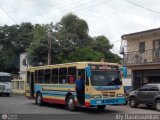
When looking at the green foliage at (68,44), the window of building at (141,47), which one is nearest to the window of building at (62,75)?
the window of building at (141,47)

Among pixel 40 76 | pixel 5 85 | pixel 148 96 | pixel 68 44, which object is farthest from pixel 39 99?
pixel 68 44

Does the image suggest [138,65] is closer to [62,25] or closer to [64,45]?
[64,45]

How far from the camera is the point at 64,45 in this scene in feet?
163

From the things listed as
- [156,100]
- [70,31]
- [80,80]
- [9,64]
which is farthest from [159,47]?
[9,64]

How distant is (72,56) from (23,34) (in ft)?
76.3

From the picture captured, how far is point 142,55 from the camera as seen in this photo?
32188mm

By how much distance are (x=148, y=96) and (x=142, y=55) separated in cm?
986

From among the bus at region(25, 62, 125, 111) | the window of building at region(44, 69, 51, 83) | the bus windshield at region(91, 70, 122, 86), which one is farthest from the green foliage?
the bus windshield at region(91, 70, 122, 86)

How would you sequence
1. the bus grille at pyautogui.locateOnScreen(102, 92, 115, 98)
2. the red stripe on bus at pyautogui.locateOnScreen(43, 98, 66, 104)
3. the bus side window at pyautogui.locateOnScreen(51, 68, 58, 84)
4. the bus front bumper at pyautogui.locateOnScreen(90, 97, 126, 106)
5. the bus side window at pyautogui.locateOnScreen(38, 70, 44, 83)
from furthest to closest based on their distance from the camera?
the bus side window at pyautogui.locateOnScreen(38, 70, 44, 83), the bus side window at pyautogui.locateOnScreen(51, 68, 58, 84), the red stripe on bus at pyautogui.locateOnScreen(43, 98, 66, 104), the bus grille at pyautogui.locateOnScreen(102, 92, 115, 98), the bus front bumper at pyautogui.locateOnScreen(90, 97, 126, 106)

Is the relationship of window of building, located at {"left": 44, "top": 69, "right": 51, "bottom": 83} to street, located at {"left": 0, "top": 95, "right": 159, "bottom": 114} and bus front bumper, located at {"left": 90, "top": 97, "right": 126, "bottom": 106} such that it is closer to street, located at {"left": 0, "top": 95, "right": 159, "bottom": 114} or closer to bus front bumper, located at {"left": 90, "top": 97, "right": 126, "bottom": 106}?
street, located at {"left": 0, "top": 95, "right": 159, "bottom": 114}

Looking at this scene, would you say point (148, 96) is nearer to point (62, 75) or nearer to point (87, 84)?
point (87, 84)

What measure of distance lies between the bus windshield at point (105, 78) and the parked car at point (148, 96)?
117 inches

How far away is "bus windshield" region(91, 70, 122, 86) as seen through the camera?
19.6 metres

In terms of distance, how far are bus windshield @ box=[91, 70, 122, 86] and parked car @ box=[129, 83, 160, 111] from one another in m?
2.96
